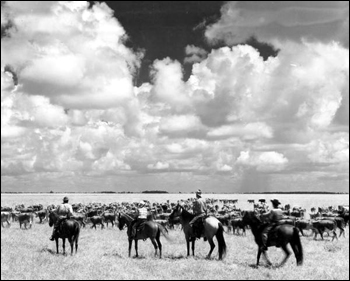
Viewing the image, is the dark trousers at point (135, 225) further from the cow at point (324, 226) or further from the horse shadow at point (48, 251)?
the cow at point (324, 226)

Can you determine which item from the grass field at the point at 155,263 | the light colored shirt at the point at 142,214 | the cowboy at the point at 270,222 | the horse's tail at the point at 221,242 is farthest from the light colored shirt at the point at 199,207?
the cowboy at the point at 270,222

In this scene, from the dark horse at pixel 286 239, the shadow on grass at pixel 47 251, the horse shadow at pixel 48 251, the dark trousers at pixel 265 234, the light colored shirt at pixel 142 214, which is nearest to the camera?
the dark horse at pixel 286 239

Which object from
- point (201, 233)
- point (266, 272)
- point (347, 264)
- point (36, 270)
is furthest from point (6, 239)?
point (347, 264)

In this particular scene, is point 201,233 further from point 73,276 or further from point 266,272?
point 73,276

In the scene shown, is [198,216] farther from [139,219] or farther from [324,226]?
[324,226]

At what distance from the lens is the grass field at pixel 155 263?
13.1 m

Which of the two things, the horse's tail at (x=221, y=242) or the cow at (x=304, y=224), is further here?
the cow at (x=304, y=224)

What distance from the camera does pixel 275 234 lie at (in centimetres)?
1422

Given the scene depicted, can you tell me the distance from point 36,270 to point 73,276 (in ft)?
4.93

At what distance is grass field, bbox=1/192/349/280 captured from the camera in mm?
13102

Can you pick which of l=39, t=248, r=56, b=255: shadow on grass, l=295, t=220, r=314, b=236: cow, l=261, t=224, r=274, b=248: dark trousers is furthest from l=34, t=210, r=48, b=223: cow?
l=261, t=224, r=274, b=248: dark trousers

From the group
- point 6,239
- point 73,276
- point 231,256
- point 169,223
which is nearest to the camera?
point 73,276

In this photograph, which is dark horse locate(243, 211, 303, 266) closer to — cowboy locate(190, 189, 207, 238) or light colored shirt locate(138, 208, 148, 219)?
cowboy locate(190, 189, 207, 238)

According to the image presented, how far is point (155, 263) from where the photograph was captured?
49.2 ft
